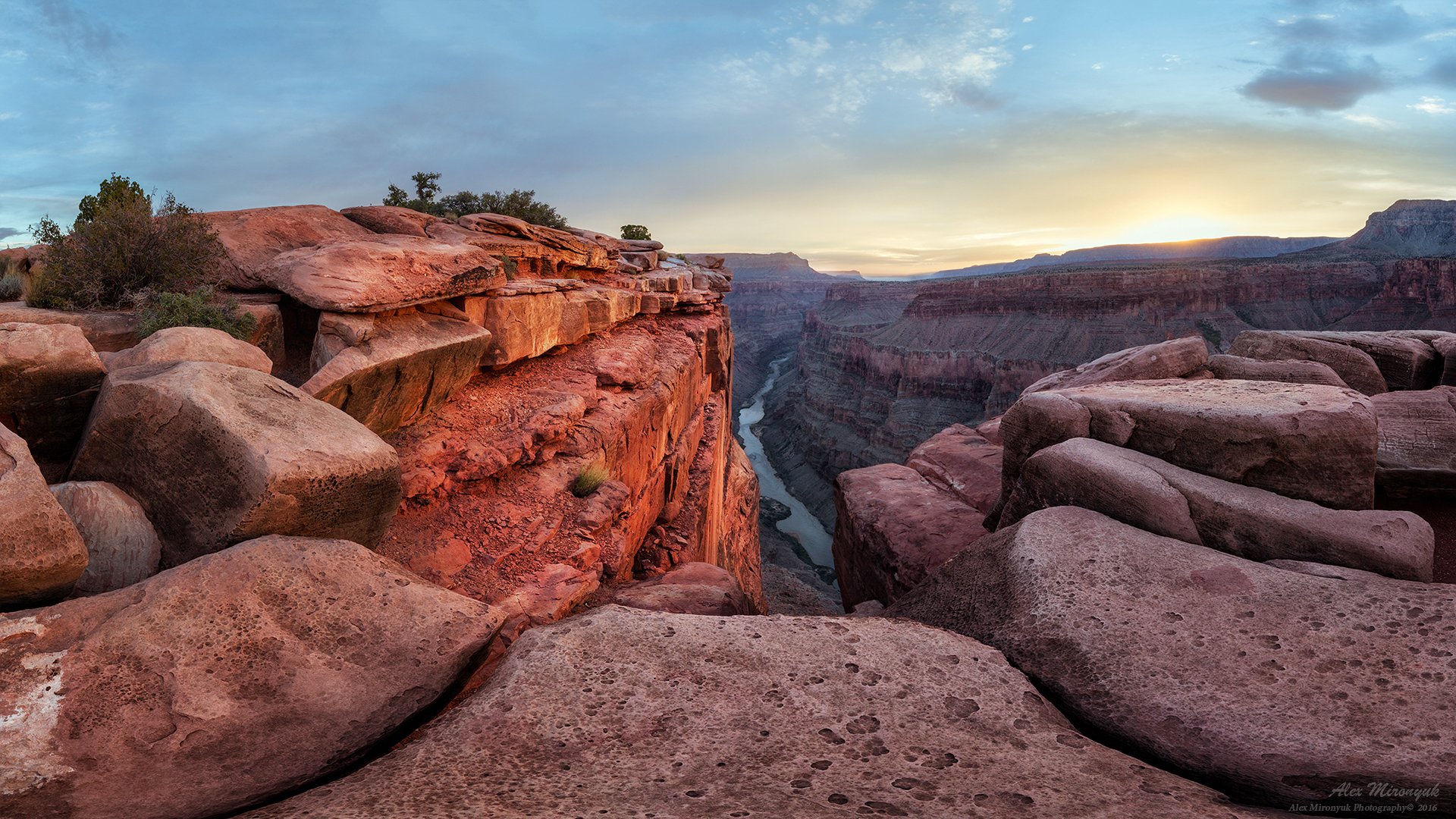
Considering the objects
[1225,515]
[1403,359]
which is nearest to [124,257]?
[1225,515]

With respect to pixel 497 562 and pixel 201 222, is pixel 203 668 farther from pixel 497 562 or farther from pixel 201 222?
pixel 201 222

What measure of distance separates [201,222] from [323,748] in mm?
7204

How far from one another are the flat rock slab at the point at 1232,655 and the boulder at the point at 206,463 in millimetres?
5034

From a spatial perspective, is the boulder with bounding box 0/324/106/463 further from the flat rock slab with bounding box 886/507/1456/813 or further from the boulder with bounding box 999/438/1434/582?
the boulder with bounding box 999/438/1434/582

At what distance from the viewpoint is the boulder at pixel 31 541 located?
10.8ft

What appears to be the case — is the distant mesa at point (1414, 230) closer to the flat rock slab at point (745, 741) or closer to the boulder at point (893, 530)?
the boulder at point (893, 530)

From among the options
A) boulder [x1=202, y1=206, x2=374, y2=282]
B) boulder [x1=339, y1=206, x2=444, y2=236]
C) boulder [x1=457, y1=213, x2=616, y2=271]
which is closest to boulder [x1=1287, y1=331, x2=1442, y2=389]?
boulder [x1=457, y1=213, x2=616, y2=271]

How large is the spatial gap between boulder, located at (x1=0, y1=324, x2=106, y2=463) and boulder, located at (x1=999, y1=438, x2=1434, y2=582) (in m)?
8.55

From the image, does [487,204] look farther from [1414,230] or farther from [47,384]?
[1414,230]

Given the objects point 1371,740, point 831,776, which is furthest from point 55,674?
point 1371,740

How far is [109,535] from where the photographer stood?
4.03 meters

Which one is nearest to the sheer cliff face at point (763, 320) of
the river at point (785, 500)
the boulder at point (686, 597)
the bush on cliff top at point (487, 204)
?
the river at point (785, 500)

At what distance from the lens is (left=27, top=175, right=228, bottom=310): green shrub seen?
675 centimetres

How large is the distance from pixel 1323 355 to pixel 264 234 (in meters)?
15.6
